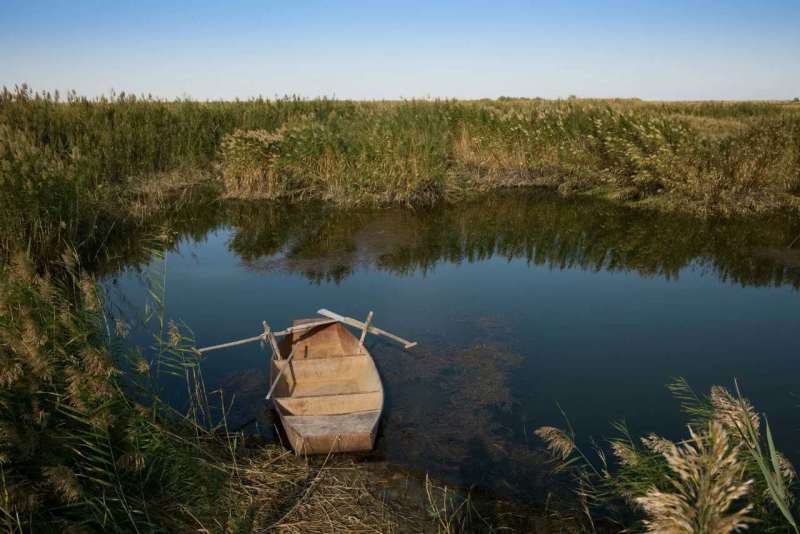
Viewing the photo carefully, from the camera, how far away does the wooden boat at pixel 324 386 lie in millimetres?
4711

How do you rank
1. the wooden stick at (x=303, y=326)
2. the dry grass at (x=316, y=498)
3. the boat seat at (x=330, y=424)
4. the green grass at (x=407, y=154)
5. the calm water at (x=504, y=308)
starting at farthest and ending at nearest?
the green grass at (x=407, y=154) < the wooden stick at (x=303, y=326) < the calm water at (x=504, y=308) < the boat seat at (x=330, y=424) < the dry grass at (x=316, y=498)

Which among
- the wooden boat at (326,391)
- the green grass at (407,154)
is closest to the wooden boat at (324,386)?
the wooden boat at (326,391)

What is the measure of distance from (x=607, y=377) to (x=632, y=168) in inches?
407

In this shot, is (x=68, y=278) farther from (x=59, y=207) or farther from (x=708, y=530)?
(x=708, y=530)

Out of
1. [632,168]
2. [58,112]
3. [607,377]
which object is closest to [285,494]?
[607,377]

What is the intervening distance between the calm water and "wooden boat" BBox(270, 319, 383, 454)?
385 millimetres

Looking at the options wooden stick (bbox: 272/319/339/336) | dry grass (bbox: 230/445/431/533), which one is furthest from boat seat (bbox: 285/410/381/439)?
wooden stick (bbox: 272/319/339/336)

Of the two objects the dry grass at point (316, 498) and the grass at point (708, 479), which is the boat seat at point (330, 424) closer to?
the dry grass at point (316, 498)

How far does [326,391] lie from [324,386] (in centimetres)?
11

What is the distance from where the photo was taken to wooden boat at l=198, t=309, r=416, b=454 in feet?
15.5

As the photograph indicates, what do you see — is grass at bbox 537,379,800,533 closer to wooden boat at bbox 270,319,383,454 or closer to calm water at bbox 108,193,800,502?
calm water at bbox 108,193,800,502

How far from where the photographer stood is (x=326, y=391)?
19.4 feet

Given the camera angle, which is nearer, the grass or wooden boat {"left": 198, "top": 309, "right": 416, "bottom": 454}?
the grass

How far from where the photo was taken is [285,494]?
4316 millimetres
